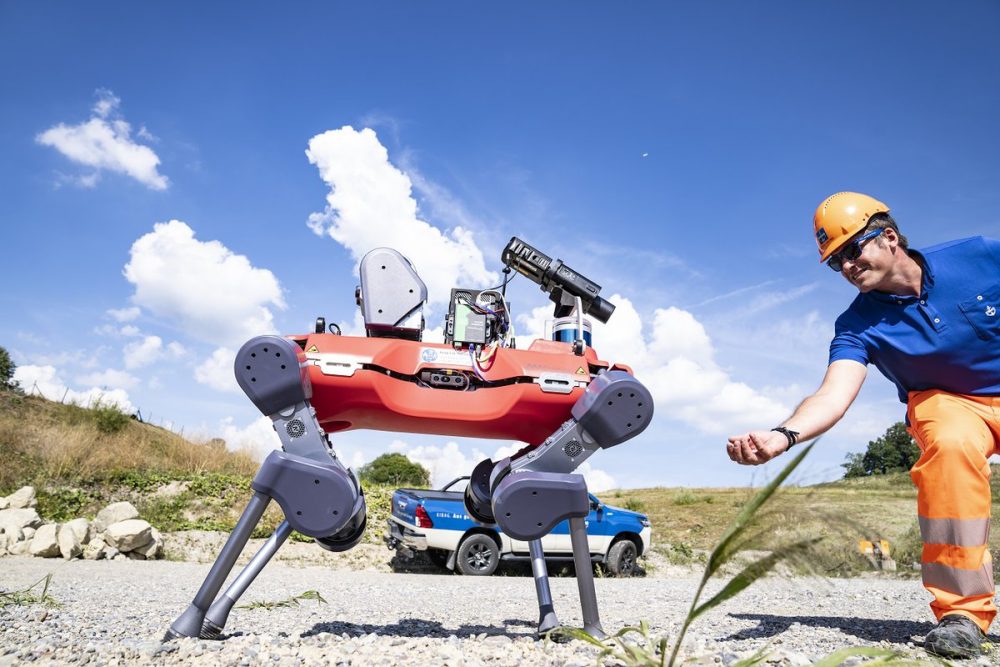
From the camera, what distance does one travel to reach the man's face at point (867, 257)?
331 centimetres

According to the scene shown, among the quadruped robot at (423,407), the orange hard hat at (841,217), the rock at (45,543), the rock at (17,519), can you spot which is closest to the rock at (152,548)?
the rock at (45,543)

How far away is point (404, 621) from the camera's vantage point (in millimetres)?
4004

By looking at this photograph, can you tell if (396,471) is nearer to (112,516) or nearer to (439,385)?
(112,516)


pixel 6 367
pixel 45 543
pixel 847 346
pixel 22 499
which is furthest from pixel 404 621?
pixel 6 367

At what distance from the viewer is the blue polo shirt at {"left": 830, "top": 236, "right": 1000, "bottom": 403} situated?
328cm

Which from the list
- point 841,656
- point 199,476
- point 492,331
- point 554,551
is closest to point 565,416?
point 492,331

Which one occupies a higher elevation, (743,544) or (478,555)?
(743,544)

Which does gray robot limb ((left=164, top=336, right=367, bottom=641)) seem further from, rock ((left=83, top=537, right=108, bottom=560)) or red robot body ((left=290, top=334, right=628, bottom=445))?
rock ((left=83, top=537, right=108, bottom=560))

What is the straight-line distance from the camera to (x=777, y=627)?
3398 millimetres

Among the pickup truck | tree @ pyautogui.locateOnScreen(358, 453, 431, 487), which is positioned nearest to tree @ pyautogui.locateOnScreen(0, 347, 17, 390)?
tree @ pyautogui.locateOnScreen(358, 453, 431, 487)

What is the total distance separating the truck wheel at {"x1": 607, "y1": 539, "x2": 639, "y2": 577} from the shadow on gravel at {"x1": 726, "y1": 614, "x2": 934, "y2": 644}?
21.6 ft

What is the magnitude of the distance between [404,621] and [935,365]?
320 cm

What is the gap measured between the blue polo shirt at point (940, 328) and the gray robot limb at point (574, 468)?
129 cm

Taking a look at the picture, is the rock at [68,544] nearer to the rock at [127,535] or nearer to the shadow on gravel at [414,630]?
the rock at [127,535]
